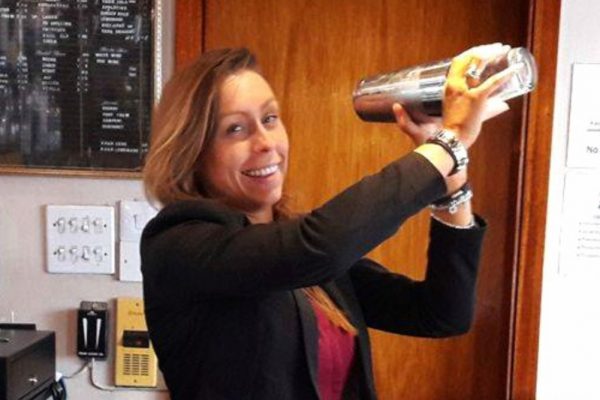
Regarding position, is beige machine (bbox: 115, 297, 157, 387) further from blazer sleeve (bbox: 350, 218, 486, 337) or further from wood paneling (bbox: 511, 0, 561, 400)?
wood paneling (bbox: 511, 0, 561, 400)

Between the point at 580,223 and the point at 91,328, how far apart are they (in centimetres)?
120

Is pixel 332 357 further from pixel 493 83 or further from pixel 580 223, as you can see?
pixel 580 223

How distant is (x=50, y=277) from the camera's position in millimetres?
1645

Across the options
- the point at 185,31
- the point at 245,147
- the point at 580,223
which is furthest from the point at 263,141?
the point at 580,223

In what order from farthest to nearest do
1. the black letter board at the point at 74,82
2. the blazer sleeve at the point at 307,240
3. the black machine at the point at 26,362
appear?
the black letter board at the point at 74,82 → the black machine at the point at 26,362 → the blazer sleeve at the point at 307,240

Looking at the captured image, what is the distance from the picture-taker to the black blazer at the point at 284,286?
71 cm

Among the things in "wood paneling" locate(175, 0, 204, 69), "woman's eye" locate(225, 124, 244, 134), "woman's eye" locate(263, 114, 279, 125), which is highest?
"wood paneling" locate(175, 0, 204, 69)

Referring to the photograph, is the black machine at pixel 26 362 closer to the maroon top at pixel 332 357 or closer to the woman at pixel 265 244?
the woman at pixel 265 244

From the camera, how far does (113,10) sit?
1575 millimetres

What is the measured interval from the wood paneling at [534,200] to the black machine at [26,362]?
43.2 inches

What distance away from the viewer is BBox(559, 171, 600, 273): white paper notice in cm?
163

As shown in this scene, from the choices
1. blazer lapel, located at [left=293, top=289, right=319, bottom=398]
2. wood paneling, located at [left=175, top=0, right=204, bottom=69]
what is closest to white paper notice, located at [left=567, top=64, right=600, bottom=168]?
wood paneling, located at [left=175, top=0, right=204, bottom=69]

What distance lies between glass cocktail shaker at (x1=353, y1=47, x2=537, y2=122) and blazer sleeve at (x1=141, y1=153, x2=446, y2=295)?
12cm

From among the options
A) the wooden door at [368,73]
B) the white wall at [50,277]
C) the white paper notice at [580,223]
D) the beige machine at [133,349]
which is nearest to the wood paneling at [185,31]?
the wooden door at [368,73]
